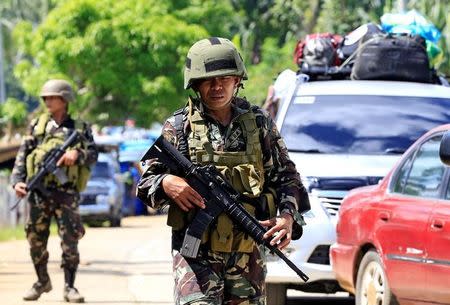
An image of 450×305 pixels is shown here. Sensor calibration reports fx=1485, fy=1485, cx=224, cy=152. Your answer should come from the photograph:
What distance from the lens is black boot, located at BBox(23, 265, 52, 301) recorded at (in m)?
13.2

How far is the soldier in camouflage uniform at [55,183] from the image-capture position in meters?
13.1

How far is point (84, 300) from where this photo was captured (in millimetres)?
13305

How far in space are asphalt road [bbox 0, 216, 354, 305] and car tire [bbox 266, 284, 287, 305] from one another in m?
1.35

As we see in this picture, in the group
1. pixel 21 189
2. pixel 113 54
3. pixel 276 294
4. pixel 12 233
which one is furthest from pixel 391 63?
pixel 113 54

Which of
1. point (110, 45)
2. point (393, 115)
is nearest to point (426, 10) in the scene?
point (110, 45)

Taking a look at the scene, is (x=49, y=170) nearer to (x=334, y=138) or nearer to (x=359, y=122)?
(x=334, y=138)

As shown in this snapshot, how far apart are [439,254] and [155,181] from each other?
104 inches

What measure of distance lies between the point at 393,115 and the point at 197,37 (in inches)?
1285

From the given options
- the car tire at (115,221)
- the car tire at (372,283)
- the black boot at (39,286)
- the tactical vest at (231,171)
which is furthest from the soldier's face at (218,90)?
the car tire at (115,221)

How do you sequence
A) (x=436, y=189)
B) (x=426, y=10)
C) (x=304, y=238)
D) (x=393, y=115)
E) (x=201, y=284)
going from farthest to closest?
(x=426, y=10), (x=393, y=115), (x=304, y=238), (x=436, y=189), (x=201, y=284)

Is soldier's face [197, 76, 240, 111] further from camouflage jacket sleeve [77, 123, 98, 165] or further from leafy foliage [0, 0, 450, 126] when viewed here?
leafy foliage [0, 0, 450, 126]

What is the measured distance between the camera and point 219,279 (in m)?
6.93

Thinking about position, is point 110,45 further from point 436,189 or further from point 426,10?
point 436,189

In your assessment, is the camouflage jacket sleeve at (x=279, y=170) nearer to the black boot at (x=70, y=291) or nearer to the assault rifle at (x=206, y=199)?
the assault rifle at (x=206, y=199)
